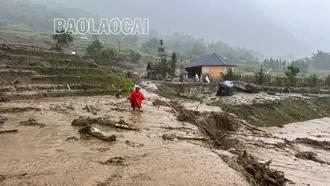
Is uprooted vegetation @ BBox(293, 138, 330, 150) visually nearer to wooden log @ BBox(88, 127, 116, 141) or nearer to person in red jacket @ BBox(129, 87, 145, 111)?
person in red jacket @ BBox(129, 87, 145, 111)

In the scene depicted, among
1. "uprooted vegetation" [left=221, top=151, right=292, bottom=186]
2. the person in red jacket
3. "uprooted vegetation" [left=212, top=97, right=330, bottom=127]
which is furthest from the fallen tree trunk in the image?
"uprooted vegetation" [left=212, top=97, right=330, bottom=127]

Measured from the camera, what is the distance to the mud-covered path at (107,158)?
201 inches

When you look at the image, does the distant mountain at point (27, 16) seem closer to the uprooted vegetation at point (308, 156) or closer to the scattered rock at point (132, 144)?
the scattered rock at point (132, 144)

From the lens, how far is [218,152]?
23.9ft

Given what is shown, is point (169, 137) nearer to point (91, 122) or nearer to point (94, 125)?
point (94, 125)

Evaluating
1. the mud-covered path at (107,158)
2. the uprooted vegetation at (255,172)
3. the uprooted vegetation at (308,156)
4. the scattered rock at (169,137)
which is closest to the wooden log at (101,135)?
the mud-covered path at (107,158)

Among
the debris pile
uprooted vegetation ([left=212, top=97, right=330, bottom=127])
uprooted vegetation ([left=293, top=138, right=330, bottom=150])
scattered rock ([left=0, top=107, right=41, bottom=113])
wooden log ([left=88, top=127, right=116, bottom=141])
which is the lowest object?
uprooted vegetation ([left=293, top=138, right=330, bottom=150])

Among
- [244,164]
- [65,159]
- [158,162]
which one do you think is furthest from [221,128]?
[65,159]

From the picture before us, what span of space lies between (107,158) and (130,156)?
55 centimetres

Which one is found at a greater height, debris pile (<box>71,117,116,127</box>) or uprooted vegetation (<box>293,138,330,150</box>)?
debris pile (<box>71,117,116,127</box>)

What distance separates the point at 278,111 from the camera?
18781mm

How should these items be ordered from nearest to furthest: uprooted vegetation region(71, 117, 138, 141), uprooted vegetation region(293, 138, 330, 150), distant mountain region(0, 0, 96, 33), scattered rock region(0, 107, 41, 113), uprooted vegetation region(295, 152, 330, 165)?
uprooted vegetation region(71, 117, 138, 141) < uprooted vegetation region(295, 152, 330, 165) < uprooted vegetation region(293, 138, 330, 150) < scattered rock region(0, 107, 41, 113) < distant mountain region(0, 0, 96, 33)

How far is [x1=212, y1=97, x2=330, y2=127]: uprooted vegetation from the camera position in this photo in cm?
1691

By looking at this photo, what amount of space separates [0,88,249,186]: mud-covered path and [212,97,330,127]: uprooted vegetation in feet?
27.1
